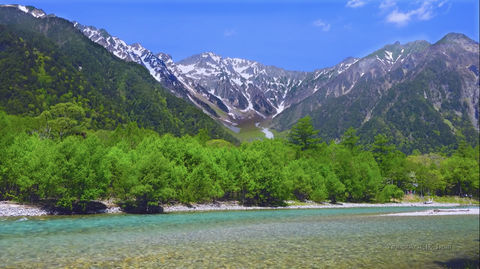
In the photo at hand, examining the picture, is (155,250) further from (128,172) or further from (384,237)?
(128,172)

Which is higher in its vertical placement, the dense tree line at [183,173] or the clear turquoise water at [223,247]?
the dense tree line at [183,173]

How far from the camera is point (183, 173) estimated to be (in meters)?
74.6

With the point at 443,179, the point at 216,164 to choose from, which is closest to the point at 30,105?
the point at 216,164

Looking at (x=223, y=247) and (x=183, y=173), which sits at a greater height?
(x=183, y=173)

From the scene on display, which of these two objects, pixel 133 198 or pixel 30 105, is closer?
pixel 133 198

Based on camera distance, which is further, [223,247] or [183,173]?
[183,173]

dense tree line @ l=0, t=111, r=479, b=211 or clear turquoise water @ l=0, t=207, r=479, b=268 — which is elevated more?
dense tree line @ l=0, t=111, r=479, b=211

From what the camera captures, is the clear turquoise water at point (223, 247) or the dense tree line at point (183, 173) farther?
the dense tree line at point (183, 173)

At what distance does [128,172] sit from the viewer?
6481cm

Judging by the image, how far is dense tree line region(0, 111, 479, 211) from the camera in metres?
56.9

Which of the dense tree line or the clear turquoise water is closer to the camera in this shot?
the clear turquoise water

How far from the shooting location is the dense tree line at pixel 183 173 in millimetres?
56906

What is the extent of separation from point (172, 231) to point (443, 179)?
451ft

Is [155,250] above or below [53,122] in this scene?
below
